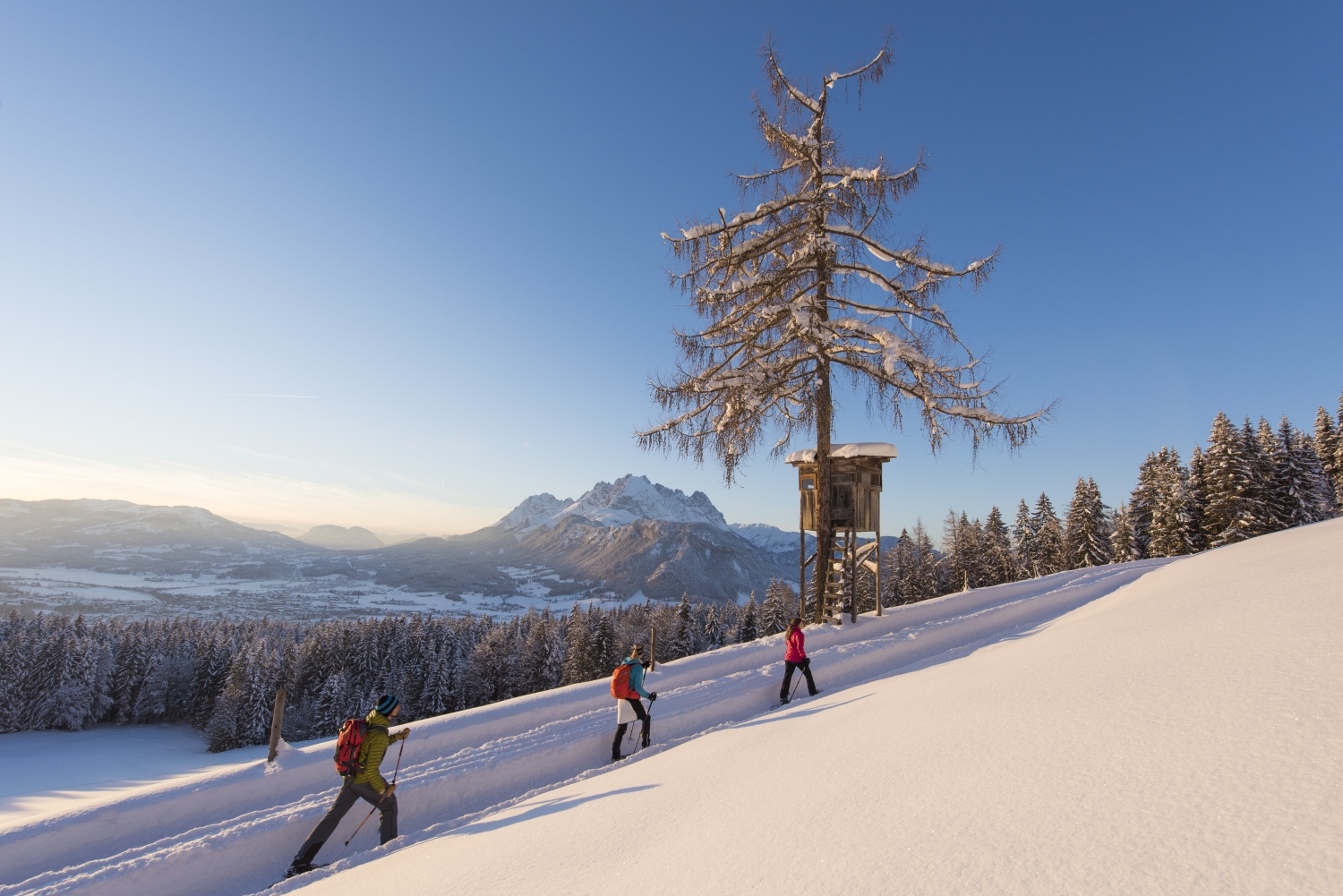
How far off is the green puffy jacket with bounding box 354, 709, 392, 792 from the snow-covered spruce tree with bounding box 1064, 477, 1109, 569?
154 ft

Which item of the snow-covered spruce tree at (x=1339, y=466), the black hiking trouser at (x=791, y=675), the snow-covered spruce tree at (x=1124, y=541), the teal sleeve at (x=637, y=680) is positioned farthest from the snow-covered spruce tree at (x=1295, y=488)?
the teal sleeve at (x=637, y=680)

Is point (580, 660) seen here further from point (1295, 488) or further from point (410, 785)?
point (1295, 488)

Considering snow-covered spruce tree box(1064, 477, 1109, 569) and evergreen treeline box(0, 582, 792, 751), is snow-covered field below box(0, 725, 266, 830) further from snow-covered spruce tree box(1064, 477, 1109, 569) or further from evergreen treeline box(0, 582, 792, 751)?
snow-covered spruce tree box(1064, 477, 1109, 569)

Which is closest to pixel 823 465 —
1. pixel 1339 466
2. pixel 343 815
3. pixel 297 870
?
pixel 343 815

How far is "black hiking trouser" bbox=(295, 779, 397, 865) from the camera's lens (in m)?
6.02

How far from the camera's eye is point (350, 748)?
624 centimetres

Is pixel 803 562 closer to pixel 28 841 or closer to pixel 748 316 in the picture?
pixel 748 316

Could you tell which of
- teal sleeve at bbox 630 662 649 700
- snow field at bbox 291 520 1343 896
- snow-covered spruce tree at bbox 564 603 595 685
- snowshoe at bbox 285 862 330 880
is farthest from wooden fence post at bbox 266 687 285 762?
snow-covered spruce tree at bbox 564 603 595 685

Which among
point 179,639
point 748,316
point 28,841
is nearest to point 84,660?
point 179,639

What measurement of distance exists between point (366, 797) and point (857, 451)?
1217cm

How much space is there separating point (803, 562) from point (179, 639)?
82.8 metres

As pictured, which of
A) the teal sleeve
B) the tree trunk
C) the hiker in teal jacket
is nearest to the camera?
the hiker in teal jacket

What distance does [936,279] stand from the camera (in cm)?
1197

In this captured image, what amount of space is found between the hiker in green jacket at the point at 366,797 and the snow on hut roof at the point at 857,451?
10902 mm
